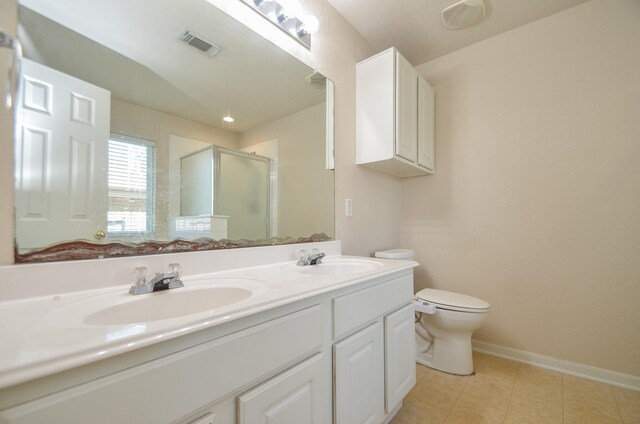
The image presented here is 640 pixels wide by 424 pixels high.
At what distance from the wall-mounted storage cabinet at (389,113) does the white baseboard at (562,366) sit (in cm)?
150

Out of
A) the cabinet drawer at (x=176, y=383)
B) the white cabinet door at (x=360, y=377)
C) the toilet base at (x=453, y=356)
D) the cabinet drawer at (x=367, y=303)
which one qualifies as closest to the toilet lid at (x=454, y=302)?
the toilet base at (x=453, y=356)

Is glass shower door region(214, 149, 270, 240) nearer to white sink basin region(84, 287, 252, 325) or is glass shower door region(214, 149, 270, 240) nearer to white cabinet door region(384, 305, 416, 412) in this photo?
white sink basin region(84, 287, 252, 325)

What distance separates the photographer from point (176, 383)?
20.3 inches

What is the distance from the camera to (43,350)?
408mm

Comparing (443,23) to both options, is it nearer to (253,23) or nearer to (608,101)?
(608,101)

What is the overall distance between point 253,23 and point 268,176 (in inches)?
29.3

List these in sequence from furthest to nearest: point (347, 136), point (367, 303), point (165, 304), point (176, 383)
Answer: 1. point (347, 136)
2. point (367, 303)
3. point (165, 304)
4. point (176, 383)

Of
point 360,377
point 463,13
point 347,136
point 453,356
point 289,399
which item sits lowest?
point 453,356

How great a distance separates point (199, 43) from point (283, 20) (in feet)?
1.79

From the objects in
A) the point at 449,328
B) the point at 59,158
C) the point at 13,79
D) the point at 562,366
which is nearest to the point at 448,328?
Answer: the point at 449,328

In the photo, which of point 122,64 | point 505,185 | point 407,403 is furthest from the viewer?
point 505,185

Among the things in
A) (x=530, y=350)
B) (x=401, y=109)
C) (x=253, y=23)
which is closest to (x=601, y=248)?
(x=530, y=350)

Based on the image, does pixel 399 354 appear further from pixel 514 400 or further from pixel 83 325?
pixel 83 325

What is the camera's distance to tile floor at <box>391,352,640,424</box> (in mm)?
1337
